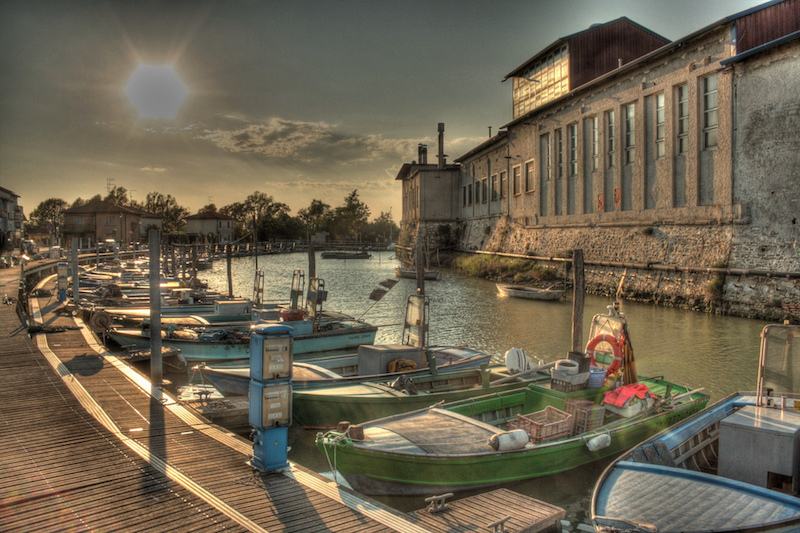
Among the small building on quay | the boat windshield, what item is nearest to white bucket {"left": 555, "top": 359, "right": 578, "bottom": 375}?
the boat windshield

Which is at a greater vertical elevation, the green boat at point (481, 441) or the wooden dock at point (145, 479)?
the wooden dock at point (145, 479)

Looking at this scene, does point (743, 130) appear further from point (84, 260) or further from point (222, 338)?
point (84, 260)

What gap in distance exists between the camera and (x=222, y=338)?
725 inches

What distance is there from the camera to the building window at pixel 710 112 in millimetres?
28141

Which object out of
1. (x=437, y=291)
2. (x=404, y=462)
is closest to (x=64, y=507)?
(x=404, y=462)

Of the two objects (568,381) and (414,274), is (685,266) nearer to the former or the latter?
(568,381)

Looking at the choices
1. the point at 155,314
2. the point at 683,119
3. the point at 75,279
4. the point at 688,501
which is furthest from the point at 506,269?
the point at 688,501

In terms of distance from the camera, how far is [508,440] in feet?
27.9

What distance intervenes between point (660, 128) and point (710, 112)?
3.52 metres

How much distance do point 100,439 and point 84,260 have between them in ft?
184

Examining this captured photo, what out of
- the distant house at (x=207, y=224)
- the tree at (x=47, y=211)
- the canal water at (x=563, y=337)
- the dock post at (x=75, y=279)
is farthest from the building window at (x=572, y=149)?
the tree at (x=47, y=211)

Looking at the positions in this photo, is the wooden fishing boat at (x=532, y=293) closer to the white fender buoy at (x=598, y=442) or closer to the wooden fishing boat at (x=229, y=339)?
the wooden fishing boat at (x=229, y=339)

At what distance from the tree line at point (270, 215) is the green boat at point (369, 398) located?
124 metres

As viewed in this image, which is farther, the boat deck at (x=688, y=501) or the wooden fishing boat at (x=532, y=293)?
the wooden fishing boat at (x=532, y=293)
